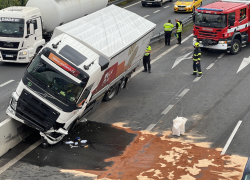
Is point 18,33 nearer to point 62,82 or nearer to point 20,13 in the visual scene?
point 20,13

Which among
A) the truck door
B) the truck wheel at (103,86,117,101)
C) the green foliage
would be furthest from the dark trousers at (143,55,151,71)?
the green foliage

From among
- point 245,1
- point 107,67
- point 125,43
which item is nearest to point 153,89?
point 125,43

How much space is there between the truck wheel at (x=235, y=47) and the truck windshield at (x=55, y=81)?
41.9ft

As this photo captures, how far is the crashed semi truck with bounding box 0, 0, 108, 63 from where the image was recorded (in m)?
21.2

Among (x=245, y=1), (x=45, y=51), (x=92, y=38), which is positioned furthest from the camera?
(x=245, y=1)

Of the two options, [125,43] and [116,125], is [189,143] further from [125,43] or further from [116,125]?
[125,43]

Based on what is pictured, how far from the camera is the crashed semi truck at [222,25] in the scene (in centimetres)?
2253

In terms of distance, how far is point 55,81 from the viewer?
12758 mm

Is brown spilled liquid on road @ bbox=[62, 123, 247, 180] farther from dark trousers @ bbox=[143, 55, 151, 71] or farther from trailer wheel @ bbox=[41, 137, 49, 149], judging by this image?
dark trousers @ bbox=[143, 55, 151, 71]

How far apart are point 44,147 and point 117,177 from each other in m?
2.91

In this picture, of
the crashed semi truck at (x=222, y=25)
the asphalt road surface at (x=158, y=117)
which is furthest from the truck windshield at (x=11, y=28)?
the crashed semi truck at (x=222, y=25)

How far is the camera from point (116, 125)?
1516 centimetres

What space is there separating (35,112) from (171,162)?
428 cm

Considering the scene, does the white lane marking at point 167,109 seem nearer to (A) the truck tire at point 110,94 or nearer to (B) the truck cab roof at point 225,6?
(A) the truck tire at point 110,94
